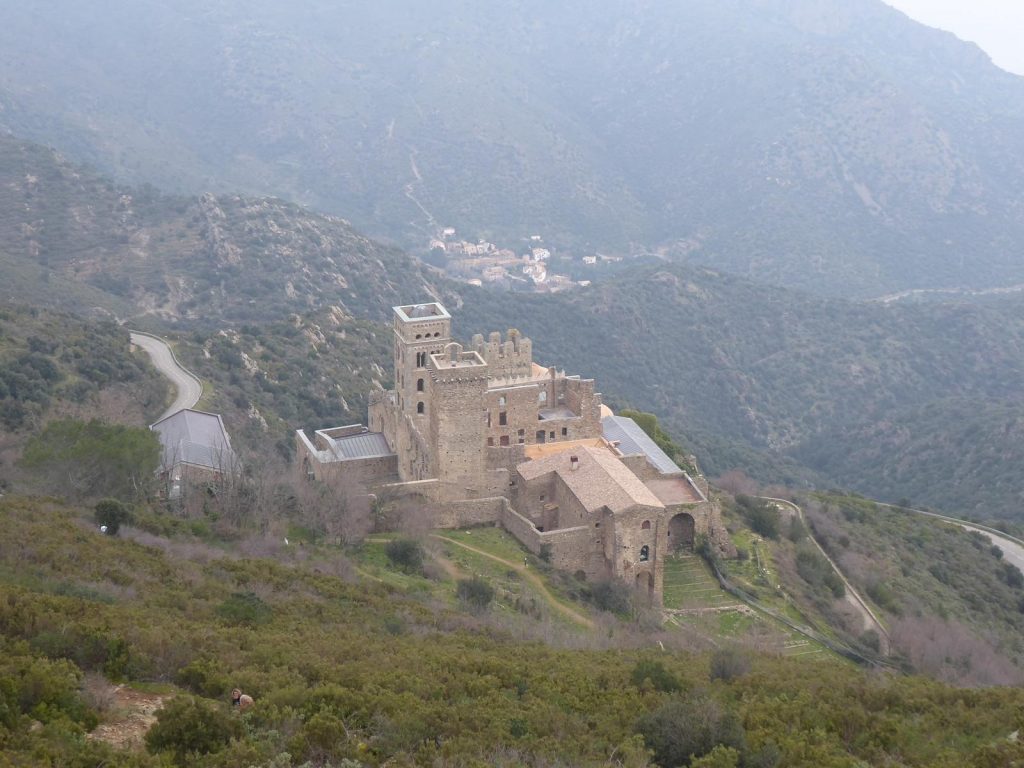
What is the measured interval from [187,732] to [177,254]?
86.3 metres

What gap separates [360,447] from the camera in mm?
44906

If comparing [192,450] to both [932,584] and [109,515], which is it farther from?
[932,584]

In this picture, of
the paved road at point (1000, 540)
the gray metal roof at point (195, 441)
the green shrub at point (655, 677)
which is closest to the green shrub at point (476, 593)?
the gray metal roof at point (195, 441)

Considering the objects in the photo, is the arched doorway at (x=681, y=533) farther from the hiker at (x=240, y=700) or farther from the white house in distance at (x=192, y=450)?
the hiker at (x=240, y=700)

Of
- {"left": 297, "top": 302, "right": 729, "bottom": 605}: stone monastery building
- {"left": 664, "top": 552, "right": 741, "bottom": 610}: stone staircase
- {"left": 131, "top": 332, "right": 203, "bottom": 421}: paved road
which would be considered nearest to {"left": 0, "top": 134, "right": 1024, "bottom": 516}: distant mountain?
{"left": 131, "top": 332, "right": 203, "bottom": 421}: paved road

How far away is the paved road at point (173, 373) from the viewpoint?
5474 cm

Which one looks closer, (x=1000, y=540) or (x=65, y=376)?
(x=65, y=376)

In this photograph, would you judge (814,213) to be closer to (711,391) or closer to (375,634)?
(711,391)

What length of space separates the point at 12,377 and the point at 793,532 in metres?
32.1

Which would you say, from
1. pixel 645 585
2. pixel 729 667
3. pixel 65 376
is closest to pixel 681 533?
pixel 645 585

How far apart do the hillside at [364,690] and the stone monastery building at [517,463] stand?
1009cm

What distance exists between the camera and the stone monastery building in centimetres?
3916

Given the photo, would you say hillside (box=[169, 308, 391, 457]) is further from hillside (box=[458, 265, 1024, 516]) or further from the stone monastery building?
hillside (box=[458, 265, 1024, 516])

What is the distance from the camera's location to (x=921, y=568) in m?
55.9
